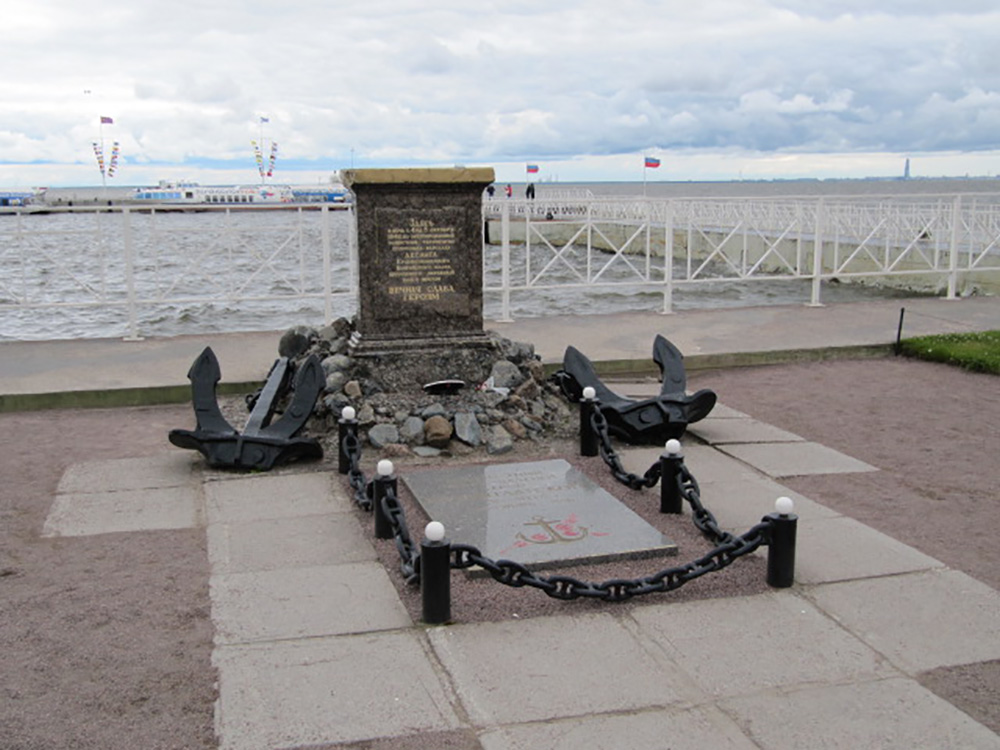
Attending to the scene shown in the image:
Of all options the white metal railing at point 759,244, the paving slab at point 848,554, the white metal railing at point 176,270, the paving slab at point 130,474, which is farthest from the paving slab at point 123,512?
the white metal railing at point 759,244

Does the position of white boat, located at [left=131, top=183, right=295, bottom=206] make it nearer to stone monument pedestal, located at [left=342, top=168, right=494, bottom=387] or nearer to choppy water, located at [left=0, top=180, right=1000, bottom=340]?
choppy water, located at [left=0, top=180, right=1000, bottom=340]

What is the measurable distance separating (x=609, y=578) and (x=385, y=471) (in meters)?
1.22

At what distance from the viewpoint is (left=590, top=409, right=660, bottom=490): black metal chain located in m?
5.73

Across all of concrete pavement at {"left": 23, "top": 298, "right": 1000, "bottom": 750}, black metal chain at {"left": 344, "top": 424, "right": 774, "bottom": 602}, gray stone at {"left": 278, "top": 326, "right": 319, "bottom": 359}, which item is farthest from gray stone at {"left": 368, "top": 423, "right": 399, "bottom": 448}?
black metal chain at {"left": 344, "top": 424, "right": 774, "bottom": 602}

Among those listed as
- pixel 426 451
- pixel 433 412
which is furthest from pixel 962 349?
pixel 426 451

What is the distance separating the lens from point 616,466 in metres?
6.15

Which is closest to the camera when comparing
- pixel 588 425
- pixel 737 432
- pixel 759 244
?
pixel 588 425

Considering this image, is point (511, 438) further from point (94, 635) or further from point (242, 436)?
point (94, 635)

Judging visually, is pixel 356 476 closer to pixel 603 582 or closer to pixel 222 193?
pixel 603 582

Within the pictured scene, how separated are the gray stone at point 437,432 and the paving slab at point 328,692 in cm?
282

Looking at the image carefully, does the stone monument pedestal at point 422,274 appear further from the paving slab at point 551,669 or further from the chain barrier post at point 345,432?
the paving slab at point 551,669

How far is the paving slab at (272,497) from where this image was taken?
5.64 m

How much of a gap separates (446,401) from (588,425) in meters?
1.18

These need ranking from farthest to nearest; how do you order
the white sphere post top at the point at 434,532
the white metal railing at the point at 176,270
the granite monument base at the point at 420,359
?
the white metal railing at the point at 176,270 → the granite monument base at the point at 420,359 → the white sphere post top at the point at 434,532
